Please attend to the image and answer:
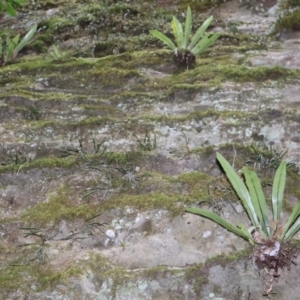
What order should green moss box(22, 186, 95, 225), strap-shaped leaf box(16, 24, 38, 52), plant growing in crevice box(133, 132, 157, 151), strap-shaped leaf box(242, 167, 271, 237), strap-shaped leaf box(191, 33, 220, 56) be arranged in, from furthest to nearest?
strap-shaped leaf box(16, 24, 38, 52) < strap-shaped leaf box(191, 33, 220, 56) < plant growing in crevice box(133, 132, 157, 151) < green moss box(22, 186, 95, 225) < strap-shaped leaf box(242, 167, 271, 237)

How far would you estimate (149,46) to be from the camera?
14.6ft

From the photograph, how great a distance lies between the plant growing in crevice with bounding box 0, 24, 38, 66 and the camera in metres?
4.35

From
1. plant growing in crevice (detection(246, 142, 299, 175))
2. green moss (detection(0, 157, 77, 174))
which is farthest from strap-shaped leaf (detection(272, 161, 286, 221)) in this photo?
green moss (detection(0, 157, 77, 174))

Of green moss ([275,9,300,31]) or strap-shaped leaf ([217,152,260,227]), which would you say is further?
green moss ([275,9,300,31])

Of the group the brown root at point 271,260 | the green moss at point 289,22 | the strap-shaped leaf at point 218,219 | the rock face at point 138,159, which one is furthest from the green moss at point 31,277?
the green moss at point 289,22

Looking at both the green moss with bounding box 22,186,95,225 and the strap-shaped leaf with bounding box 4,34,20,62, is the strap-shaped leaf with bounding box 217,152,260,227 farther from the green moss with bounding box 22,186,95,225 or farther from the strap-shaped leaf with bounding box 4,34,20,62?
the strap-shaped leaf with bounding box 4,34,20,62

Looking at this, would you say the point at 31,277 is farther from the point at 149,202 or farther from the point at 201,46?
the point at 201,46

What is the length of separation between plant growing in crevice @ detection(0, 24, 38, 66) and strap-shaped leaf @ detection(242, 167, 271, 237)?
2996 mm

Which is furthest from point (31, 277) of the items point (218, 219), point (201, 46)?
point (201, 46)

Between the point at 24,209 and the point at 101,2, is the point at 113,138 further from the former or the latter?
the point at 101,2

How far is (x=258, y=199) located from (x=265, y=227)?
17 centimetres

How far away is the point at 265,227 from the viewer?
234 centimetres

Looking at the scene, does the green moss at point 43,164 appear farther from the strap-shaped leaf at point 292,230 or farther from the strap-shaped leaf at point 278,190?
the strap-shaped leaf at point 292,230

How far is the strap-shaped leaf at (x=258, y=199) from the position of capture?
236 centimetres
